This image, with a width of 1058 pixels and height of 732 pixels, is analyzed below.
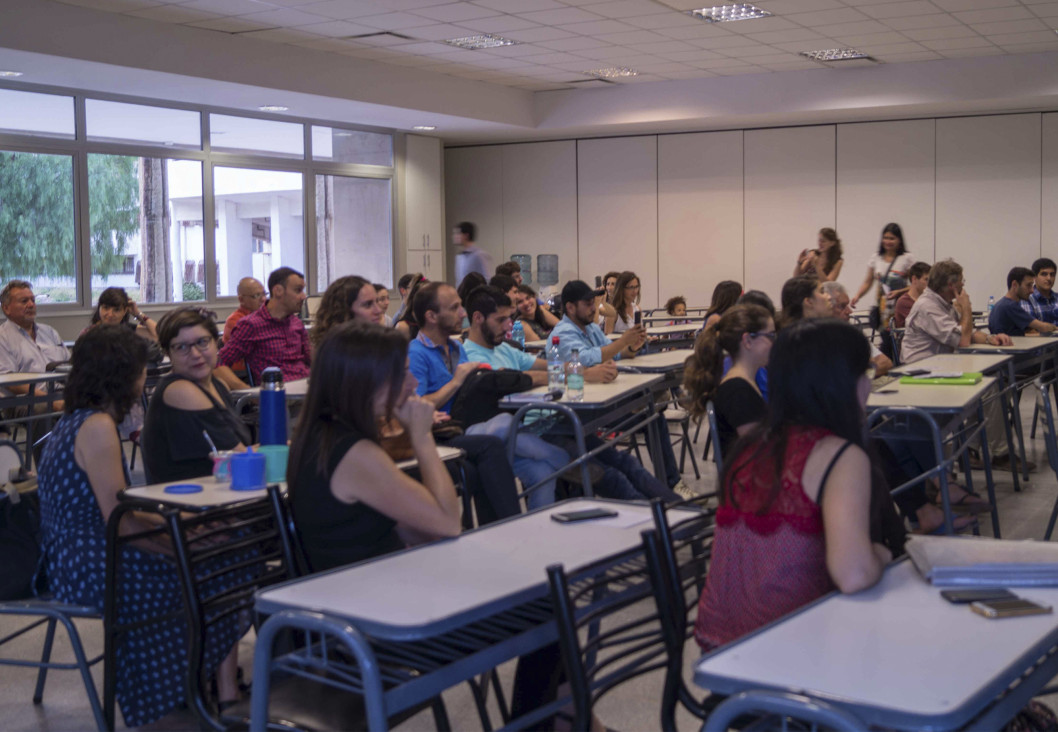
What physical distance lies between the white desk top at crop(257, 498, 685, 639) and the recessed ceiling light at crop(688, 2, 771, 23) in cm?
683

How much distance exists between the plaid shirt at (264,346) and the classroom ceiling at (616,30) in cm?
312

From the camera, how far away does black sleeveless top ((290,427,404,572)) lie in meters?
2.40

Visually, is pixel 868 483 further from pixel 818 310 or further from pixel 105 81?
pixel 105 81

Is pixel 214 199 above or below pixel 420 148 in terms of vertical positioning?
below

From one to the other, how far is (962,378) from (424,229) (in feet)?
31.2

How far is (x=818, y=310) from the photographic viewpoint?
5.22m

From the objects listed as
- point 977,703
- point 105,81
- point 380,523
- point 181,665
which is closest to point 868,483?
point 977,703

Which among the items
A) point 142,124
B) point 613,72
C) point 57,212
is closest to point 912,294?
point 613,72

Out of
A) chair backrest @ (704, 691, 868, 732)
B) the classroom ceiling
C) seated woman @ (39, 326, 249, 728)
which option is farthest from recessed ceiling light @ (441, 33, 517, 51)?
chair backrest @ (704, 691, 868, 732)

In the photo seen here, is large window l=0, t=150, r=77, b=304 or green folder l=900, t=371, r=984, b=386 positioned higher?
large window l=0, t=150, r=77, b=304

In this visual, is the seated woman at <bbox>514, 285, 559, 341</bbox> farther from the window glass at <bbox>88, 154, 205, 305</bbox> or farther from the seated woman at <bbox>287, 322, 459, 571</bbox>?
the seated woman at <bbox>287, 322, 459, 571</bbox>

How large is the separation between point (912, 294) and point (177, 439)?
6719mm

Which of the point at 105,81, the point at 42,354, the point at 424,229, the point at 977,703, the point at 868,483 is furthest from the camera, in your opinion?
the point at 424,229

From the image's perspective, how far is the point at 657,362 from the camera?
5875 millimetres
